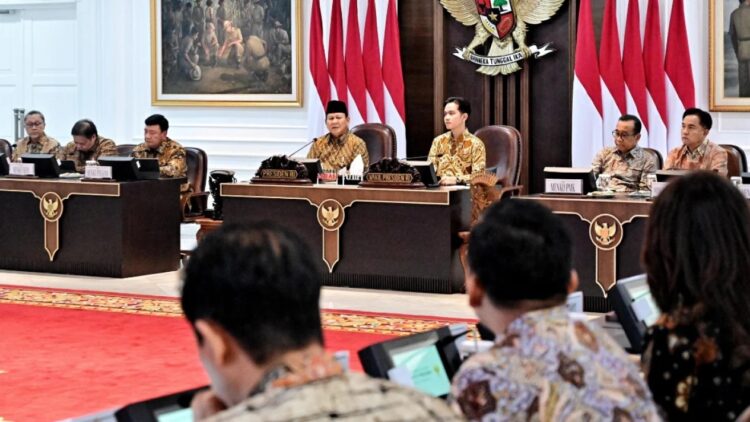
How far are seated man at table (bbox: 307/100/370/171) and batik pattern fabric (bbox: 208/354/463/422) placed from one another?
7.69 m

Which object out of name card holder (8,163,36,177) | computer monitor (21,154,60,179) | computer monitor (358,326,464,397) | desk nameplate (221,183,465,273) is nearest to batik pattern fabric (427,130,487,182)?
desk nameplate (221,183,465,273)

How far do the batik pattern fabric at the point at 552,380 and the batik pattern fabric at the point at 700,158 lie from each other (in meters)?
6.04

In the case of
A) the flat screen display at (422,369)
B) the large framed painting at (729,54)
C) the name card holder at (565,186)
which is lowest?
the flat screen display at (422,369)

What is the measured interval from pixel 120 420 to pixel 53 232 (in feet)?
24.0

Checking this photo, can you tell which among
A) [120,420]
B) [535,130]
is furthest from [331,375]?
[535,130]

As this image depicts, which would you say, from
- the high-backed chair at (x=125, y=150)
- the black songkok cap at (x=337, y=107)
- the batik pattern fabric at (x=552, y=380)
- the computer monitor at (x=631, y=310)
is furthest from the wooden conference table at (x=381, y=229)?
the batik pattern fabric at (x=552, y=380)

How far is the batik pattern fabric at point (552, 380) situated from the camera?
188cm

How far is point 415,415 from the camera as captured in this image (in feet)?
4.75

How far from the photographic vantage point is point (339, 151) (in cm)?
922

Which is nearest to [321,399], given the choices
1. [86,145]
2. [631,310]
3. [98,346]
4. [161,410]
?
[161,410]

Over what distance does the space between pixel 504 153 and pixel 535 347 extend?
6.96 meters

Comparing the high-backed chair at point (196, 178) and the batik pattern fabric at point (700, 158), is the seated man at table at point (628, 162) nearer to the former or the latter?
the batik pattern fabric at point (700, 158)

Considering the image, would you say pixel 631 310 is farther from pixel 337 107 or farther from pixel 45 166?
pixel 45 166

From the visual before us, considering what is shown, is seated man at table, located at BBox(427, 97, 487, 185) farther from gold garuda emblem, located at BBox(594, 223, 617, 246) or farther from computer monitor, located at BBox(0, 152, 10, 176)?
computer monitor, located at BBox(0, 152, 10, 176)
